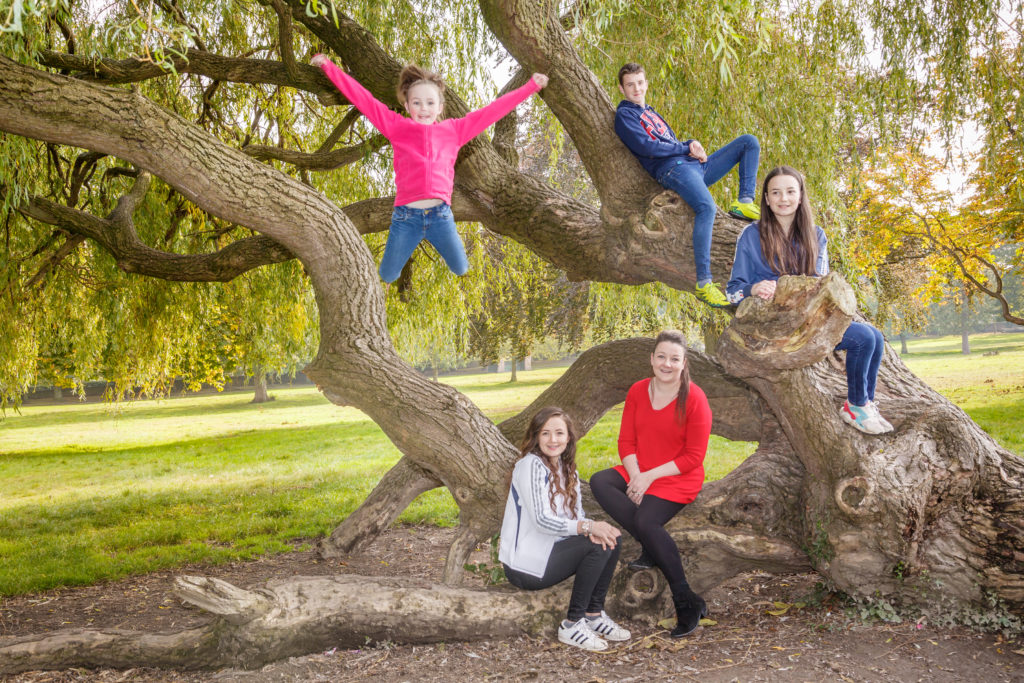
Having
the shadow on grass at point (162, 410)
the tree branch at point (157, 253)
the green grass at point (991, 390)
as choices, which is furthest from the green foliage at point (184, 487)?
the green grass at point (991, 390)

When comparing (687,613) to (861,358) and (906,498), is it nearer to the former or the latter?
(906,498)

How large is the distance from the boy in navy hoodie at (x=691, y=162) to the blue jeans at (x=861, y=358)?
71 centimetres

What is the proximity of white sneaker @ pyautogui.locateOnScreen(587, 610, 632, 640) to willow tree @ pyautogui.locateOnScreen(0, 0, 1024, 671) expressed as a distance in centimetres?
39

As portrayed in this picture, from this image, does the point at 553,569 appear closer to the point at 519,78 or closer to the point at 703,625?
the point at 703,625

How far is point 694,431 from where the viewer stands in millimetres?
3785

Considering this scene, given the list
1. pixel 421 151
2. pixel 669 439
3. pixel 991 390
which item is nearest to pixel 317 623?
pixel 669 439

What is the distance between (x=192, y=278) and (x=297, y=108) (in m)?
3.41

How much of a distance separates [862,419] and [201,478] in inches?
417

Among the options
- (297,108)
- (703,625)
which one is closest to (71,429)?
(297,108)

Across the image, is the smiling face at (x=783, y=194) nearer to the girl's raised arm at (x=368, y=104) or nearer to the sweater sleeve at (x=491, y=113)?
the sweater sleeve at (x=491, y=113)

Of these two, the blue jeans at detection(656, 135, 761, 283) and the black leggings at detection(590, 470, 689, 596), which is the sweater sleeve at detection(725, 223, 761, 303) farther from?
the black leggings at detection(590, 470, 689, 596)

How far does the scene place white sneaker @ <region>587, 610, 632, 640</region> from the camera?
3.86 m

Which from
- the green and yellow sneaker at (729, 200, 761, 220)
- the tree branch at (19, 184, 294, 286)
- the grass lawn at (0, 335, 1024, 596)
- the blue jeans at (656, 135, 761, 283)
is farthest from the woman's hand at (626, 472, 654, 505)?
the grass lawn at (0, 335, 1024, 596)

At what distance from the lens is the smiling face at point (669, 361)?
3.79 meters
